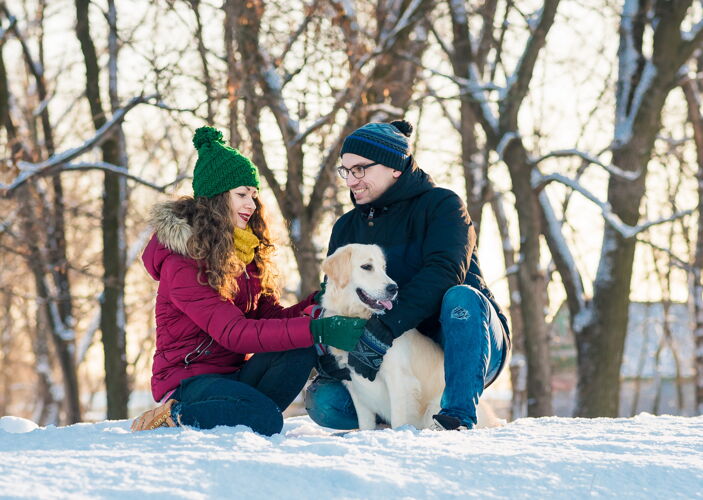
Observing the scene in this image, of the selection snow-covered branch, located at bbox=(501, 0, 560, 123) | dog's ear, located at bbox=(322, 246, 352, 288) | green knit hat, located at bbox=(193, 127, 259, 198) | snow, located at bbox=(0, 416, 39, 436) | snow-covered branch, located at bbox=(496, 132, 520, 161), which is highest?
snow-covered branch, located at bbox=(501, 0, 560, 123)

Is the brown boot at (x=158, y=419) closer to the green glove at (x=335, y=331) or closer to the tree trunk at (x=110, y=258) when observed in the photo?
the green glove at (x=335, y=331)

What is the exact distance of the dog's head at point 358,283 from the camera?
425 cm

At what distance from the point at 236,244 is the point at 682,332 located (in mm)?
27813

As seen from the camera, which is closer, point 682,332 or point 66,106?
point 66,106

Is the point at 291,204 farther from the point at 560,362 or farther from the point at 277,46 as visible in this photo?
the point at 560,362

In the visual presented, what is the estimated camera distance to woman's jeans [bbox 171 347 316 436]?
380cm

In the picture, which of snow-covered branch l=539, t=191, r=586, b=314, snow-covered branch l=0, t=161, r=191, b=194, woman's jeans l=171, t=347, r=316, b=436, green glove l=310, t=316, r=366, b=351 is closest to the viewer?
woman's jeans l=171, t=347, r=316, b=436

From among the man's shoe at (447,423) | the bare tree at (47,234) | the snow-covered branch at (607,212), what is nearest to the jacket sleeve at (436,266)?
the man's shoe at (447,423)

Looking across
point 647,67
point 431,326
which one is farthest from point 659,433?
point 647,67

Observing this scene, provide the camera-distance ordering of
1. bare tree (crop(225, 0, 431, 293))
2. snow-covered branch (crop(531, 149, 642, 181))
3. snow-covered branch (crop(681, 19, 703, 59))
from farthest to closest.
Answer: snow-covered branch (crop(681, 19, 703, 59)) → snow-covered branch (crop(531, 149, 642, 181)) → bare tree (crop(225, 0, 431, 293))

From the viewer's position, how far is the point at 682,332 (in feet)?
95.5

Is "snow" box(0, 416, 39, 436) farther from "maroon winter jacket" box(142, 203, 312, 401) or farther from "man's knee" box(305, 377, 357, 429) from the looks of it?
"man's knee" box(305, 377, 357, 429)

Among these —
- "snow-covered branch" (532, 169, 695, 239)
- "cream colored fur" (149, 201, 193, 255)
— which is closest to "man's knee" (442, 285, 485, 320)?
"cream colored fur" (149, 201, 193, 255)

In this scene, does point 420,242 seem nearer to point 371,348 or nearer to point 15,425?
point 371,348
